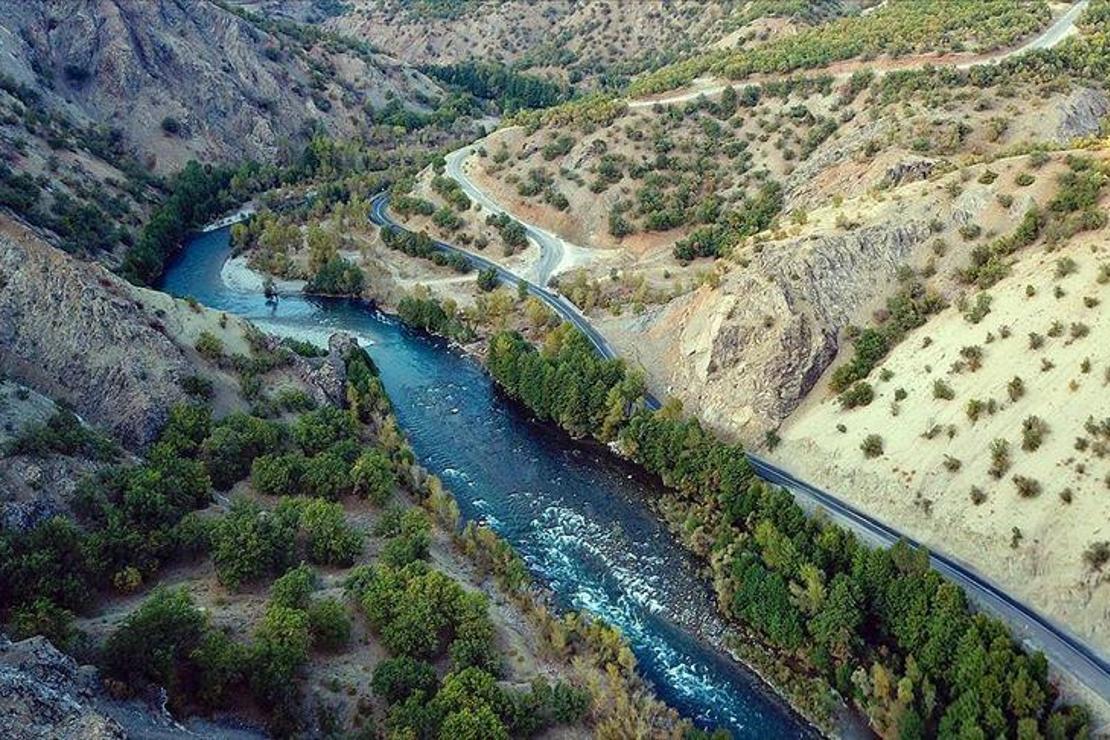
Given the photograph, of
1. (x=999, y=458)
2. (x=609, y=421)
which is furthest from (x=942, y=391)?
(x=609, y=421)

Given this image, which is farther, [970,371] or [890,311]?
[890,311]

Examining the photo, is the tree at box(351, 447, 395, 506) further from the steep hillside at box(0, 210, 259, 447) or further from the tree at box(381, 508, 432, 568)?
the steep hillside at box(0, 210, 259, 447)

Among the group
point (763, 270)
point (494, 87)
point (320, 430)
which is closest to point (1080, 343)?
point (763, 270)

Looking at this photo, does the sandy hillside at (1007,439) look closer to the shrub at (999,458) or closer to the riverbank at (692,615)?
the shrub at (999,458)

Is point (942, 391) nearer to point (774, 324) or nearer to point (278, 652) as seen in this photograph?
point (774, 324)

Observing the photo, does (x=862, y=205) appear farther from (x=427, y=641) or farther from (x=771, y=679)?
(x=427, y=641)

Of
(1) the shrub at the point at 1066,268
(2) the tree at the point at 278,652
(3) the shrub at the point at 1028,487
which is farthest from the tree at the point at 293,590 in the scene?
(1) the shrub at the point at 1066,268

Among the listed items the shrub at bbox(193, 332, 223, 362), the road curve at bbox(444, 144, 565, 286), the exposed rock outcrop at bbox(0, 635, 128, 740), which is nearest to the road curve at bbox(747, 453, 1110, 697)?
the exposed rock outcrop at bbox(0, 635, 128, 740)

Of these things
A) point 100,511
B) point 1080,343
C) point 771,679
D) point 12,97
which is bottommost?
point 771,679
